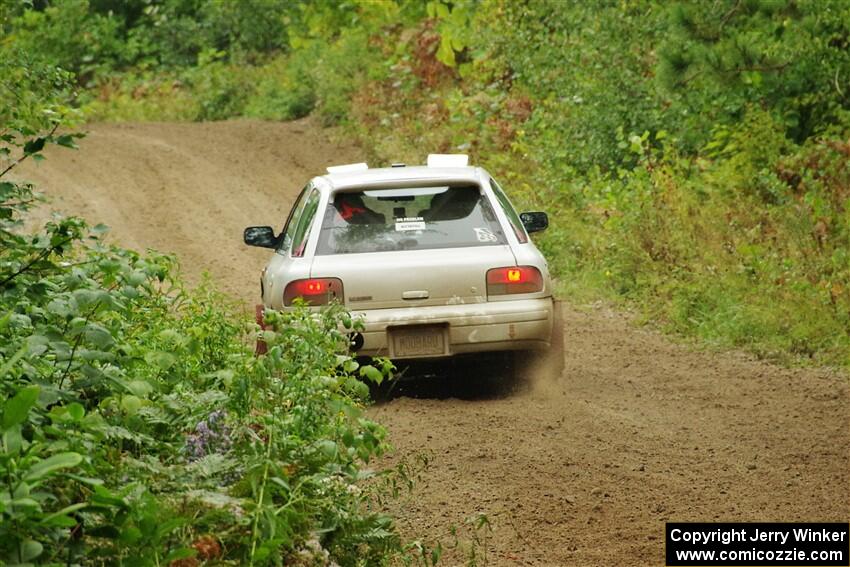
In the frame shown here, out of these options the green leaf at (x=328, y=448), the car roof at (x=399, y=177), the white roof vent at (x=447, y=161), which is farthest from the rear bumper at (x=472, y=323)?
the green leaf at (x=328, y=448)

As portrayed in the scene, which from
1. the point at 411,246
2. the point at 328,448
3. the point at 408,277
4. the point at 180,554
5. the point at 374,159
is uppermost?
the point at 180,554

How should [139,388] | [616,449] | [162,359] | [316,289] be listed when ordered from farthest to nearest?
[316,289] → [616,449] → [162,359] → [139,388]

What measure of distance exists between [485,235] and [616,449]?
2.14 metres

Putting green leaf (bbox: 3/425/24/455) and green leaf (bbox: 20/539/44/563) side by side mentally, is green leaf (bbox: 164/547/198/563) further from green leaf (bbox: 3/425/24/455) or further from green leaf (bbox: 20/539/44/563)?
green leaf (bbox: 3/425/24/455)

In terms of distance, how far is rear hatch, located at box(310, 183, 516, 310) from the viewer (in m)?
9.38

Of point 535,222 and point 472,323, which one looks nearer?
point 472,323

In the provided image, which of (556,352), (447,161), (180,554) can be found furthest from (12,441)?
(447,161)

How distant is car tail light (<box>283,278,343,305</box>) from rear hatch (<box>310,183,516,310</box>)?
4 centimetres

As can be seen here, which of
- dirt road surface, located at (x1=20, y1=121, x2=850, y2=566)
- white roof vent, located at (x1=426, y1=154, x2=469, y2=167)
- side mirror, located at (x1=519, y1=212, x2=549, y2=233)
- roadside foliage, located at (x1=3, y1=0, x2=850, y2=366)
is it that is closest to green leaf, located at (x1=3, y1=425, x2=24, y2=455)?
dirt road surface, located at (x1=20, y1=121, x2=850, y2=566)

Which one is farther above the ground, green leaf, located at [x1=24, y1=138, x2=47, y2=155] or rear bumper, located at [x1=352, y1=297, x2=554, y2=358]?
green leaf, located at [x1=24, y1=138, x2=47, y2=155]

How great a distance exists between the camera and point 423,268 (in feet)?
30.9

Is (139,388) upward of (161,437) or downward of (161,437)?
upward

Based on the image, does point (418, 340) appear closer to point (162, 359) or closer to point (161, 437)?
point (162, 359)

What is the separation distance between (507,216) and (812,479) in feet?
10.9
